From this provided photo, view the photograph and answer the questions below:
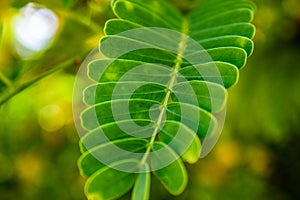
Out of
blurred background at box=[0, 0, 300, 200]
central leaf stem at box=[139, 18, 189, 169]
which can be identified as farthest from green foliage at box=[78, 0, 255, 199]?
blurred background at box=[0, 0, 300, 200]

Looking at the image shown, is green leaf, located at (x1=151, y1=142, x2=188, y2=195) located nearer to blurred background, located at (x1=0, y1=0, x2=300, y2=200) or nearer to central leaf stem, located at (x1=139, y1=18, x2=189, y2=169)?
central leaf stem, located at (x1=139, y1=18, x2=189, y2=169)

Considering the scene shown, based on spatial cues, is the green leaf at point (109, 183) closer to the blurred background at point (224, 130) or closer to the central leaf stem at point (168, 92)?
the central leaf stem at point (168, 92)

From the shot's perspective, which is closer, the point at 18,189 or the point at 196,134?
the point at 196,134

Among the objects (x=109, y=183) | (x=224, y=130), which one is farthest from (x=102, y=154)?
(x=224, y=130)

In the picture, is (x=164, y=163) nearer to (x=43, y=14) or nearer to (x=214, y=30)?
(x=214, y=30)

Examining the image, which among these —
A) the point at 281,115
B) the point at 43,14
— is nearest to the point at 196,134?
the point at 43,14

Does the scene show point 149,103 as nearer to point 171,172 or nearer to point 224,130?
point 171,172

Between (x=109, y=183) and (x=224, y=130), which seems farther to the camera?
(x=224, y=130)
